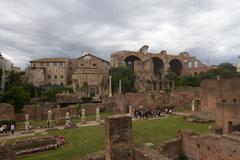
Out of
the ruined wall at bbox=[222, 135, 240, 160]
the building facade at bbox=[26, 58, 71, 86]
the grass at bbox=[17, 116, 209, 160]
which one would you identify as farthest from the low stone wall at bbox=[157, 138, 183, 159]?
the building facade at bbox=[26, 58, 71, 86]

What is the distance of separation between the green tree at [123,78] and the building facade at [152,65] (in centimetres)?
619

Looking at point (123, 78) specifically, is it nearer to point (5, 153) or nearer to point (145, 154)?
point (145, 154)

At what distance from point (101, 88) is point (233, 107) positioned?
145 ft

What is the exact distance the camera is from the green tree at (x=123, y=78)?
62.3 m

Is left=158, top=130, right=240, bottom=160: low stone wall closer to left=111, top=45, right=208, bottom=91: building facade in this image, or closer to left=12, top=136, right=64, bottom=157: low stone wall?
left=12, top=136, right=64, bottom=157: low stone wall

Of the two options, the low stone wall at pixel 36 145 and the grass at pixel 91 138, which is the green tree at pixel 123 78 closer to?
the grass at pixel 91 138

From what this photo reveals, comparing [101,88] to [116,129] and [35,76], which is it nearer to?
[35,76]

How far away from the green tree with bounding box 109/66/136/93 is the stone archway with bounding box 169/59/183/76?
27.3 meters

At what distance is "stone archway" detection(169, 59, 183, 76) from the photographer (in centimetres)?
8680

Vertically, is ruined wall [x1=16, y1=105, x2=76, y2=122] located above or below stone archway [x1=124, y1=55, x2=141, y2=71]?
below

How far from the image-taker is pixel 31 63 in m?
74.8

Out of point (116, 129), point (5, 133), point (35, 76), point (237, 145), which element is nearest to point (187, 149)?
point (237, 145)

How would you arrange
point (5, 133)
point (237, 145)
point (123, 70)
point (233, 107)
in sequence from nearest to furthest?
point (237, 145), point (233, 107), point (5, 133), point (123, 70)

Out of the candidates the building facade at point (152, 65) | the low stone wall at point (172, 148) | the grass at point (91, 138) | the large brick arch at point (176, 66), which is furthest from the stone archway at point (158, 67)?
the low stone wall at point (172, 148)
